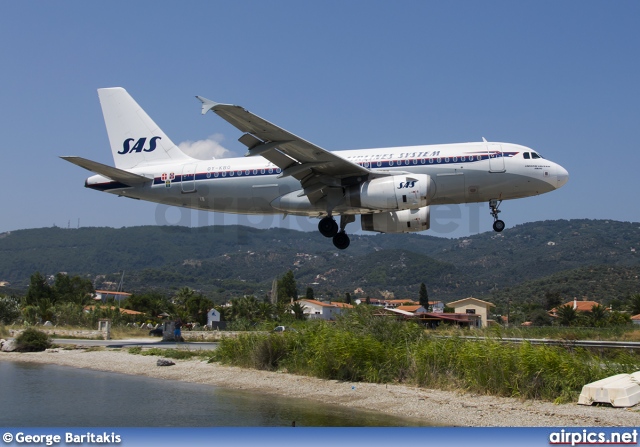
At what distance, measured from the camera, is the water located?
66.1 feet

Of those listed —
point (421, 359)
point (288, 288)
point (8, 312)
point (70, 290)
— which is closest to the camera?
point (421, 359)

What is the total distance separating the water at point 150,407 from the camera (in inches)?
794

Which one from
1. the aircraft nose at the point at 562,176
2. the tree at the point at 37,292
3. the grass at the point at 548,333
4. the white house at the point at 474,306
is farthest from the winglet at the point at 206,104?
the tree at the point at 37,292

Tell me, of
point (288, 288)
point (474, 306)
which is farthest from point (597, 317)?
point (288, 288)

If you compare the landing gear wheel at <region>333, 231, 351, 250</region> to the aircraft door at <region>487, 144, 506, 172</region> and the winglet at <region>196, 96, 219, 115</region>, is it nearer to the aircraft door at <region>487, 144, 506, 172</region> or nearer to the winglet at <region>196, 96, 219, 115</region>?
the aircraft door at <region>487, 144, 506, 172</region>

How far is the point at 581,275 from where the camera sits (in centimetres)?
12794

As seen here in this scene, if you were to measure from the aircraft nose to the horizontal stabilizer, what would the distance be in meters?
18.7

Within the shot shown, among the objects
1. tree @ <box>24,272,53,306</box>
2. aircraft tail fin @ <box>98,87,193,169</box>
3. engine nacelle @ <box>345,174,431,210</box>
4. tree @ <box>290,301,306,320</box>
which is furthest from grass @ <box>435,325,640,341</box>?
tree @ <box>24,272,53,306</box>

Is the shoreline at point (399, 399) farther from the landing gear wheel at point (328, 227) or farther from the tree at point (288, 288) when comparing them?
the tree at point (288, 288)

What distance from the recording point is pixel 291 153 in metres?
27.6

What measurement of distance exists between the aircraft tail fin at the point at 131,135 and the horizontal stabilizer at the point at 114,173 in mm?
2001

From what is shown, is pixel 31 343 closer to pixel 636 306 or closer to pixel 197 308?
pixel 197 308

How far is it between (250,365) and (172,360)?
535 centimetres

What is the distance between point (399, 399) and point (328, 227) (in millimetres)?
10953
